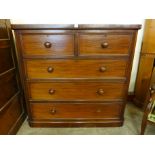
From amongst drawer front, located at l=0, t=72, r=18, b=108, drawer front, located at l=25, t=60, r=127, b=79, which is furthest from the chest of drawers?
drawer front, located at l=0, t=72, r=18, b=108

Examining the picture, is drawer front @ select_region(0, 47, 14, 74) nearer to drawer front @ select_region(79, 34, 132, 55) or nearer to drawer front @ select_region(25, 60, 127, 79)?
drawer front @ select_region(25, 60, 127, 79)

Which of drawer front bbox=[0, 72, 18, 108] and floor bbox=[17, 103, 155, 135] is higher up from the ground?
drawer front bbox=[0, 72, 18, 108]

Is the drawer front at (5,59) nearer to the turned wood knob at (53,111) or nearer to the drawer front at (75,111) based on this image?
the drawer front at (75,111)

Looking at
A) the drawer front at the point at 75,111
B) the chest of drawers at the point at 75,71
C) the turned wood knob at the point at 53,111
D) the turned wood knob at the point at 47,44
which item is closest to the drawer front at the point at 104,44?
the chest of drawers at the point at 75,71

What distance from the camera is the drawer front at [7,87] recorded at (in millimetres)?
1280

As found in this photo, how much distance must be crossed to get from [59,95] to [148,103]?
0.85 m

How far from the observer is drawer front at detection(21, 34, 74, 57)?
3.98ft

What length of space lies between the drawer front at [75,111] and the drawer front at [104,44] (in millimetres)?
557

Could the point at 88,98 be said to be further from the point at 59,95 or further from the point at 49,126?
the point at 49,126

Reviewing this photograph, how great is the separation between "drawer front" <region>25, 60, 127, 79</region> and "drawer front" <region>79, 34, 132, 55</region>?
9cm

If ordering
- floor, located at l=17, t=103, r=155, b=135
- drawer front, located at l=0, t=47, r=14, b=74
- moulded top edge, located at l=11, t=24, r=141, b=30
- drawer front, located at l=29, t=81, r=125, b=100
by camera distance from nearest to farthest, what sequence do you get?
moulded top edge, located at l=11, t=24, r=141, b=30, drawer front, located at l=0, t=47, r=14, b=74, drawer front, located at l=29, t=81, r=125, b=100, floor, located at l=17, t=103, r=155, b=135

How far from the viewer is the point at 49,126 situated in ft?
5.20

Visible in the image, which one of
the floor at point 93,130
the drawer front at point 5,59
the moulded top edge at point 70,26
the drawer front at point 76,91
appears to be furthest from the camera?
the floor at point 93,130
